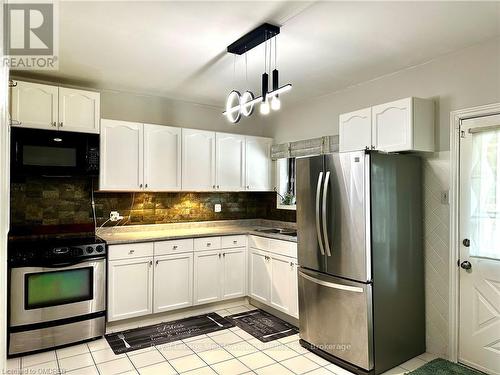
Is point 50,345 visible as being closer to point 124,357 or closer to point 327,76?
point 124,357

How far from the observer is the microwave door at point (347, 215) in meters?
2.71

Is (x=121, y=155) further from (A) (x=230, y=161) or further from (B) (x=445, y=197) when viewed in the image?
(B) (x=445, y=197)

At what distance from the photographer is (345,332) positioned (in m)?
2.84

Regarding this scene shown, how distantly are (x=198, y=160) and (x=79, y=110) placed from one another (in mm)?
1408

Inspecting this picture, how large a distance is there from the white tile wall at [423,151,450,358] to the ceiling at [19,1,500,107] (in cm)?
99

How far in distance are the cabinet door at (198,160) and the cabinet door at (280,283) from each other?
4.18 feet

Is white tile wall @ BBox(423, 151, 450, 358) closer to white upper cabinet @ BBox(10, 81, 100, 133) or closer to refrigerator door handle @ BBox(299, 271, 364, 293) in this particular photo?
→ refrigerator door handle @ BBox(299, 271, 364, 293)

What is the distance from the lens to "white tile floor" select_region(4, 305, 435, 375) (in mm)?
2764

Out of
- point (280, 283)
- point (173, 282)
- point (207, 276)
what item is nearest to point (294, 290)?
point (280, 283)

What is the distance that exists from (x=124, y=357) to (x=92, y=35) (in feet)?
8.65

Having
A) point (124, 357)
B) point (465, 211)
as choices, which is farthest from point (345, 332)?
point (124, 357)

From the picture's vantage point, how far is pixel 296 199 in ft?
10.8

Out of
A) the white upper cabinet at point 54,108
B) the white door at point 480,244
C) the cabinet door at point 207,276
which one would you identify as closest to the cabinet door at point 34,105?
the white upper cabinet at point 54,108

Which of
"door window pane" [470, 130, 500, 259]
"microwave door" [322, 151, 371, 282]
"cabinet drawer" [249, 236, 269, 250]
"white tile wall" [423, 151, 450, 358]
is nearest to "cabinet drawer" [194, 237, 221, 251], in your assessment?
"cabinet drawer" [249, 236, 269, 250]
